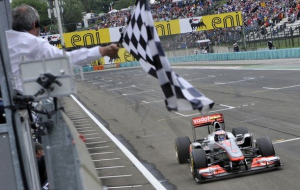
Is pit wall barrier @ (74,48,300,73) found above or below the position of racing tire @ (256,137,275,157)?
below

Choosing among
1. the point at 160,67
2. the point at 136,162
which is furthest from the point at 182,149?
the point at 160,67

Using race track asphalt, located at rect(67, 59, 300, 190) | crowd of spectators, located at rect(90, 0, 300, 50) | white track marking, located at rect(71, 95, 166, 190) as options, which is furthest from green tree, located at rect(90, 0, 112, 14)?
white track marking, located at rect(71, 95, 166, 190)

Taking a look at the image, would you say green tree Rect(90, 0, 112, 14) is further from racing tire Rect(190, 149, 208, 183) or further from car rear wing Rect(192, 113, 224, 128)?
racing tire Rect(190, 149, 208, 183)

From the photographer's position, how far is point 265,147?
1020cm

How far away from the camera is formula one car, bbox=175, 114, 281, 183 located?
383 inches

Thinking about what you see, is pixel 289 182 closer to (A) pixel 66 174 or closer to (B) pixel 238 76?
(A) pixel 66 174

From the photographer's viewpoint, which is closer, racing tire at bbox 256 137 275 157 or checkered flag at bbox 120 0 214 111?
checkered flag at bbox 120 0 214 111

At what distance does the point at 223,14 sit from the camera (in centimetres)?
5759

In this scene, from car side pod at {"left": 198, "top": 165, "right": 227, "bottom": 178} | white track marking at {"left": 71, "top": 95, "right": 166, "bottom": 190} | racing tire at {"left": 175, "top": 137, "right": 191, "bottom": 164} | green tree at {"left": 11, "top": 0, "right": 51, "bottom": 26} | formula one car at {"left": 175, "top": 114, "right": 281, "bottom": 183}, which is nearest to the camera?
car side pod at {"left": 198, "top": 165, "right": 227, "bottom": 178}

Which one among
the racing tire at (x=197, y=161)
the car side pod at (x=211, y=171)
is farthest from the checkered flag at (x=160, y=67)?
the racing tire at (x=197, y=161)

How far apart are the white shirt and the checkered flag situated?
1.18 ft

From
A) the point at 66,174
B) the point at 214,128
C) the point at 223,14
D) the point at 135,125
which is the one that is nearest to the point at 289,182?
the point at 214,128

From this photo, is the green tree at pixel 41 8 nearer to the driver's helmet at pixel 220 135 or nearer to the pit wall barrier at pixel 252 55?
the pit wall barrier at pixel 252 55

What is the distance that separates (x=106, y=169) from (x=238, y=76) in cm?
2132
